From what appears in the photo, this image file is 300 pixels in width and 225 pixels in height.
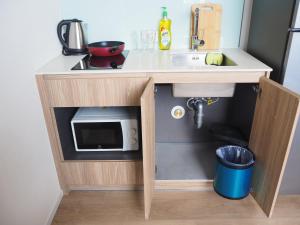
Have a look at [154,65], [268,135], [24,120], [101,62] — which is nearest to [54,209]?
[24,120]

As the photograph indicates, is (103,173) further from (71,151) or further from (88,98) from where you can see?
(88,98)

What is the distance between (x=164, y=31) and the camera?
173cm

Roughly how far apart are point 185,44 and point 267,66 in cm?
65

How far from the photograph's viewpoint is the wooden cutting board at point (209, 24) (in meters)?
1.68

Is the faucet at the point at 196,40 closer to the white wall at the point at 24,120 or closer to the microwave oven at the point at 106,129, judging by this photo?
the microwave oven at the point at 106,129

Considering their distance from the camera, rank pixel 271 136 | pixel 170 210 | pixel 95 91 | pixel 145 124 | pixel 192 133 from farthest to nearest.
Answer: pixel 192 133, pixel 170 210, pixel 95 91, pixel 271 136, pixel 145 124

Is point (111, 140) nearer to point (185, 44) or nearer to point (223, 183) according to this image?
point (223, 183)

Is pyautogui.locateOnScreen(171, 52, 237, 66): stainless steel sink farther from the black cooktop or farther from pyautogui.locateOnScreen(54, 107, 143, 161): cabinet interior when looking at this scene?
pyautogui.locateOnScreen(54, 107, 143, 161): cabinet interior

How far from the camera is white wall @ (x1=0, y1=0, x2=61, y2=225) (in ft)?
3.44

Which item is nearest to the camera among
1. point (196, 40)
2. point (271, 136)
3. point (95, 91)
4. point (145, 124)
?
point (145, 124)

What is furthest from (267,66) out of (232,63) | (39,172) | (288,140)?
(39,172)

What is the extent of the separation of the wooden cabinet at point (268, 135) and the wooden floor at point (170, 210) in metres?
0.13

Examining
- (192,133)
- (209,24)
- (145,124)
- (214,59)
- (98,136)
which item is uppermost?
(209,24)

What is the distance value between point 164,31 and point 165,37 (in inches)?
1.7
